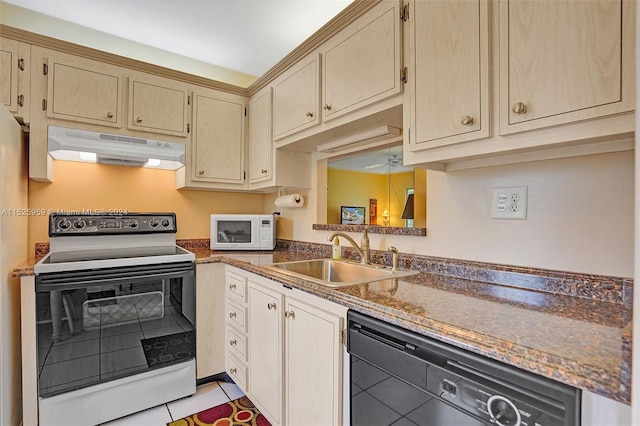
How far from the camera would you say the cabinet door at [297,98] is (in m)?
1.82

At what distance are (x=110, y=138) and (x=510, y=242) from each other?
2.32 metres

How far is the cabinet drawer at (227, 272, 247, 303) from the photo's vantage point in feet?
5.99

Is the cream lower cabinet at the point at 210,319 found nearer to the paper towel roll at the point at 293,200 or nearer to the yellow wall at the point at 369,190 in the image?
the paper towel roll at the point at 293,200

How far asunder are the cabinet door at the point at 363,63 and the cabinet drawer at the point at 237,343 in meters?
1.38

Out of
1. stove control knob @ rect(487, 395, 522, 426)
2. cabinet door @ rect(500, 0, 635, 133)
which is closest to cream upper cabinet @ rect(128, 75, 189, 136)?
cabinet door @ rect(500, 0, 635, 133)

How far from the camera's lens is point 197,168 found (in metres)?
2.36

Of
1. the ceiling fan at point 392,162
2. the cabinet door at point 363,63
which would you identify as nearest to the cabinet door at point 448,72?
the cabinet door at point 363,63

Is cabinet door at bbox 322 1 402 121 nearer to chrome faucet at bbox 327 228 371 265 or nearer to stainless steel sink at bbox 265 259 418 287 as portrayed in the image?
chrome faucet at bbox 327 228 371 265

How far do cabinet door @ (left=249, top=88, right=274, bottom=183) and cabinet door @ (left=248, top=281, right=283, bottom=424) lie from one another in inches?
37.5

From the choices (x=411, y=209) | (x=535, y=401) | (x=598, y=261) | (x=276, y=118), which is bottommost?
(x=535, y=401)

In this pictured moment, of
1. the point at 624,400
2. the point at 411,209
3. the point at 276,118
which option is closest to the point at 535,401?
the point at 624,400

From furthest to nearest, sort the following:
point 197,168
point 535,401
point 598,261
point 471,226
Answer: point 197,168 → point 471,226 → point 598,261 → point 535,401

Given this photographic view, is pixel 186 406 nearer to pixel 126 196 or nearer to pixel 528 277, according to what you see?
pixel 126 196

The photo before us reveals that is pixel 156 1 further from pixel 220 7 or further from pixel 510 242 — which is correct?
pixel 510 242
